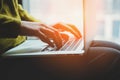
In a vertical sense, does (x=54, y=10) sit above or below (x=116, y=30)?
above

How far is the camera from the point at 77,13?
3.70 ft

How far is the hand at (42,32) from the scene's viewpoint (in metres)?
0.65

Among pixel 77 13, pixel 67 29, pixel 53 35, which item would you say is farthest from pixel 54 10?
pixel 53 35

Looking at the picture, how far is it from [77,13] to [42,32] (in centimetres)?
49

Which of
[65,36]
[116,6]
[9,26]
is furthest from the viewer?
[116,6]

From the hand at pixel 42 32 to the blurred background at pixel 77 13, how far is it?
354 millimetres

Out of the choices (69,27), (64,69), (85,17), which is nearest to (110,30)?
(69,27)

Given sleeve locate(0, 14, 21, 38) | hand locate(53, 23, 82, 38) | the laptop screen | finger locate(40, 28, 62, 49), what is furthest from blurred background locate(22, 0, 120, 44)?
sleeve locate(0, 14, 21, 38)

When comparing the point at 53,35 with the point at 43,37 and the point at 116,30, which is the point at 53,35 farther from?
the point at 116,30

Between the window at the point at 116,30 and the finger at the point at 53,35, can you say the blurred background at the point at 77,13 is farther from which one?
the finger at the point at 53,35

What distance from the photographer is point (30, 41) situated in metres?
0.91

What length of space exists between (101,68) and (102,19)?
53 cm

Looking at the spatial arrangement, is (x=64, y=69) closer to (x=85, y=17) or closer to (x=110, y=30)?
(x=85, y=17)

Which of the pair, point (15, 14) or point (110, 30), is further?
point (110, 30)
